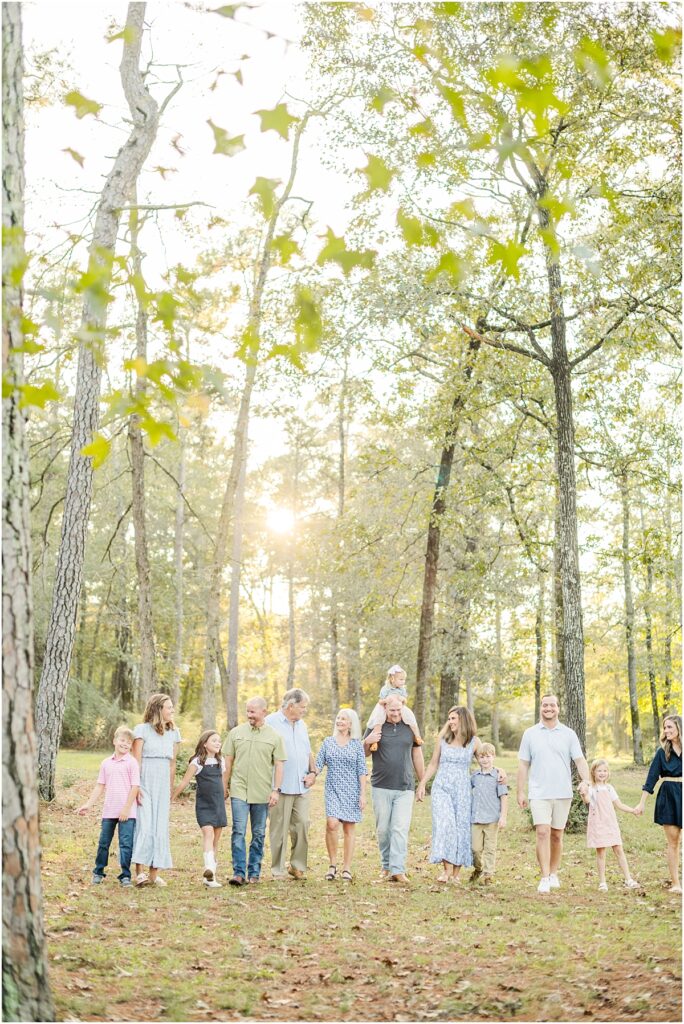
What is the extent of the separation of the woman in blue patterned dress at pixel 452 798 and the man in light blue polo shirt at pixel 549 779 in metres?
0.61

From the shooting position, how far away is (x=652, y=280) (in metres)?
14.0

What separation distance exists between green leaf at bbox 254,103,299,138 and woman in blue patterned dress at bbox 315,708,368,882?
22.8 ft

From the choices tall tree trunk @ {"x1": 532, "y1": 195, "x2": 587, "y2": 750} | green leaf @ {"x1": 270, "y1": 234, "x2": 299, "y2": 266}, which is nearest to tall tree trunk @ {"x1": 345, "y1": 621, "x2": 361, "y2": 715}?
tall tree trunk @ {"x1": 532, "y1": 195, "x2": 587, "y2": 750}

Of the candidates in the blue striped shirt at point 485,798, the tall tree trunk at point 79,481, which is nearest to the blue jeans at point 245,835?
the blue striped shirt at point 485,798

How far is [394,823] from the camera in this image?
10117 mm

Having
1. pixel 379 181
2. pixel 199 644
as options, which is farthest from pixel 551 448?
pixel 199 644

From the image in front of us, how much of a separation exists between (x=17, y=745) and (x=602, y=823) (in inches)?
279

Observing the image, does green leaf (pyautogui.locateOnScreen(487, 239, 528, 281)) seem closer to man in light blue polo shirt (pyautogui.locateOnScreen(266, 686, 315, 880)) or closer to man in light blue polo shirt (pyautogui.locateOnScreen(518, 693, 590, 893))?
man in light blue polo shirt (pyautogui.locateOnScreen(518, 693, 590, 893))

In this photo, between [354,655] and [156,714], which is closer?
[156,714]

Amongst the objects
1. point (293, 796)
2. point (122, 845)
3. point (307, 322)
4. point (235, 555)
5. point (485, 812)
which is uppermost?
point (235, 555)

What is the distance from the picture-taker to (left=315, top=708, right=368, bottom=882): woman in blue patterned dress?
10.2 meters

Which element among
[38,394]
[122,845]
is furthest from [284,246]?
[122,845]

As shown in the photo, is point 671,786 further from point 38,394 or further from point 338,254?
point 38,394

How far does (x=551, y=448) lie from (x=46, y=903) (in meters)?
11.3
